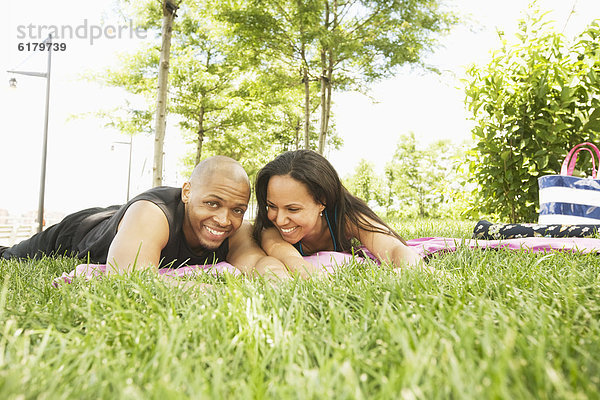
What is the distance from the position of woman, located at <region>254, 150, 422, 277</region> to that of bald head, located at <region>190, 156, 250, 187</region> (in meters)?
0.34

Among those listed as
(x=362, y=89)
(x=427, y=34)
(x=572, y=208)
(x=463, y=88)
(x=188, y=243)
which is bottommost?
(x=188, y=243)

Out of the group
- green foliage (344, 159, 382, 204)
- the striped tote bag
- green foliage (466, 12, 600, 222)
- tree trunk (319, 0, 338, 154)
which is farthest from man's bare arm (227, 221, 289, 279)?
green foliage (344, 159, 382, 204)

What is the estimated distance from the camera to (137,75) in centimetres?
1337

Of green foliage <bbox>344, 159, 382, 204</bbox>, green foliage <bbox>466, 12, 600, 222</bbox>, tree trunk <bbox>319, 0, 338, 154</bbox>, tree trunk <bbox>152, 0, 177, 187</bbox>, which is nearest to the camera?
green foliage <bbox>466, 12, 600, 222</bbox>

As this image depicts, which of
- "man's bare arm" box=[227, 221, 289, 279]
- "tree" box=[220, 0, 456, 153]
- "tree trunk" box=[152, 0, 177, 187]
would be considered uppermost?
"tree" box=[220, 0, 456, 153]

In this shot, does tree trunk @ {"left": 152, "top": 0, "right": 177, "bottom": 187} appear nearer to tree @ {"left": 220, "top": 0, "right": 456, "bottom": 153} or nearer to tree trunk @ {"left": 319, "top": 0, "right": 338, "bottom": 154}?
tree @ {"left": 220, "top": 0, "right": 456, "bottom": 153}

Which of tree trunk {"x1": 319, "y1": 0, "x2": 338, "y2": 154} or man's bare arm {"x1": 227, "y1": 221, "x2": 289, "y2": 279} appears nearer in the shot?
man's bare arm {"x1": 227, "y1": 221, "x2": 289, "y2": 279}

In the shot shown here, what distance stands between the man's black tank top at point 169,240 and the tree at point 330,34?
721cm

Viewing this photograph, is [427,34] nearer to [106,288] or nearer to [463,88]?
[463,88]

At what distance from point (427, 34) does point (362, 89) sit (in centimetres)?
272

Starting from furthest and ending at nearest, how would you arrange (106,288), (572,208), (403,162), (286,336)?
(403,162), (572,208), (106,288), (286,336)

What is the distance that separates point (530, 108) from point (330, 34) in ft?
15.5

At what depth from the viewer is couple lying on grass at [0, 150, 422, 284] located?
2994 mm

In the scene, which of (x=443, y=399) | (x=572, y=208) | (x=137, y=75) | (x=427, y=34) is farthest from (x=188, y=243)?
(x=137, y=75)
